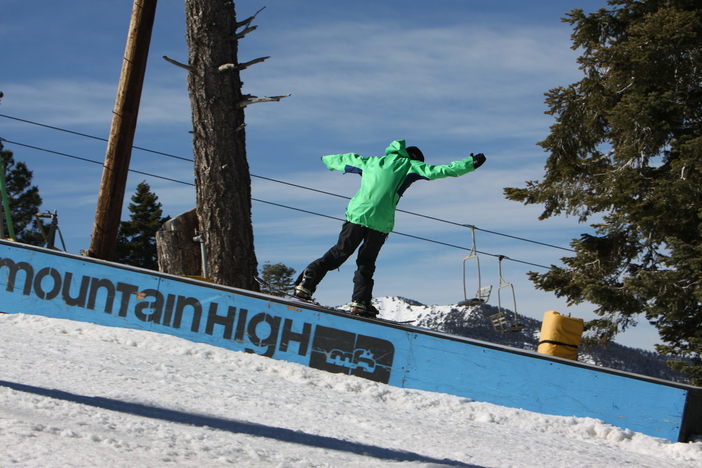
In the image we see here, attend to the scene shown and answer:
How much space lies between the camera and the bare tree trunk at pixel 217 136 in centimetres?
1016

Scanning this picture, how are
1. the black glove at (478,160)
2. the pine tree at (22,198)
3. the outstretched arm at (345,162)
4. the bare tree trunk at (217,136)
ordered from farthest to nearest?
1. the pine tree at (22,198)
2. the bare tree trunk at (217,136)
3. the outstretched arm at (345,162)
4. the black glove at (478,160)

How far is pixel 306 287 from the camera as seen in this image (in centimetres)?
879

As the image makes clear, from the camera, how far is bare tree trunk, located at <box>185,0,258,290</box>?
400 inches

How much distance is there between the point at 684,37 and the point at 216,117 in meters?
11.6

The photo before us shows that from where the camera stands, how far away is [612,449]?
22.2 ft

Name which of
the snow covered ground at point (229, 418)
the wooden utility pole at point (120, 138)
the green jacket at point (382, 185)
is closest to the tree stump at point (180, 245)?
the wooden utility pole at point (120, 138)

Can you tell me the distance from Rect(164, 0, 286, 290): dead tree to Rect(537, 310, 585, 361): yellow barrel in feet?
13.7

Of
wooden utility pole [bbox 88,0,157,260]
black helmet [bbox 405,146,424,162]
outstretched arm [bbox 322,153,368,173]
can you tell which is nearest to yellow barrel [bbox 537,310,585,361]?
black helmet [bbox 405,146,424,162]

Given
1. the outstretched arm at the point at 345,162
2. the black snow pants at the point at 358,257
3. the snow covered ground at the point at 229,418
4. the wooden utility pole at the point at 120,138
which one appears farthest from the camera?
the wooden utility pole at the point at 120,138

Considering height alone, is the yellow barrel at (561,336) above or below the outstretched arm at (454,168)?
below

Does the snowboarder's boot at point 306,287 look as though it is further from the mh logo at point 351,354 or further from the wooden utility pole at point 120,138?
the wooden utility pole at point 120,138

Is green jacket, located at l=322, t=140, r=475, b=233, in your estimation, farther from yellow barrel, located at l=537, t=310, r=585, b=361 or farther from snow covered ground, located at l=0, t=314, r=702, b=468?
yellow barrel, located at l=537, t=310, r=585, b=361

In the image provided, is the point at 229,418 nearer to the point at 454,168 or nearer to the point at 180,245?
the point at 454,168

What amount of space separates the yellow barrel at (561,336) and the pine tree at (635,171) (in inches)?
287
